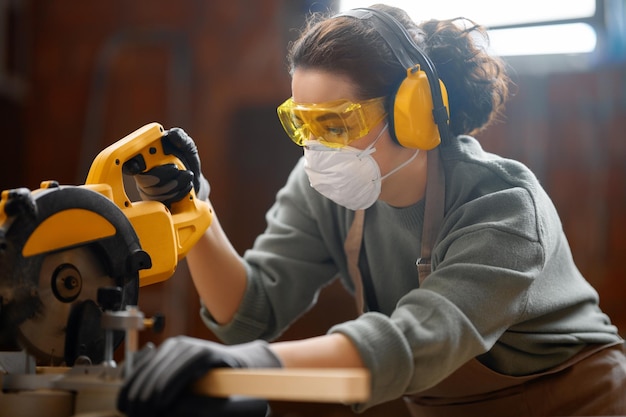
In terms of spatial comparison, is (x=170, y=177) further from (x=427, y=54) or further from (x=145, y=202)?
(x=427, y=54)

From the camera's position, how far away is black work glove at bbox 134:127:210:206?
5.02 ft

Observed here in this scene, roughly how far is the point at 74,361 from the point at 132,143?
42 centimetres

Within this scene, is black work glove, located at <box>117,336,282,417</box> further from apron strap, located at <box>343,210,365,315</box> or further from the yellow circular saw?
apron strap, located at <box>343,210,365,315</box>

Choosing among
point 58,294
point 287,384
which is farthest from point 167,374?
point 58,294

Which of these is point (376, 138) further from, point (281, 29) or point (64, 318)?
point (281, 29)

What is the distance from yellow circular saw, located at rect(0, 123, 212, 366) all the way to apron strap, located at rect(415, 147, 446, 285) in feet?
1.79

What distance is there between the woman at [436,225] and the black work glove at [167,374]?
15.5 inches

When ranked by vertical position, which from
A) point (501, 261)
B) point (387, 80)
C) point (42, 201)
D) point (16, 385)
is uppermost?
point (387, 80)

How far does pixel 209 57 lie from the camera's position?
4.16m

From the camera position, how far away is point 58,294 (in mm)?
1218

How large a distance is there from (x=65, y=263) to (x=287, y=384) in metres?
0.49

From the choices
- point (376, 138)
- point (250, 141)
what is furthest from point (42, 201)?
point (250, 141)

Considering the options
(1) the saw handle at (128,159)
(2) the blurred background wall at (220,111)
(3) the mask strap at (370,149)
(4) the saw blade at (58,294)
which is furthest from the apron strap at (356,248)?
(2) the blurred background wall at (220,111)

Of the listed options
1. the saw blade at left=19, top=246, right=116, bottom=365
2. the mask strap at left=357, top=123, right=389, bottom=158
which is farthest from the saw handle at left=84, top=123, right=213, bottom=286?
the mask strap at left=357, top=123, right=389, bottom=158
